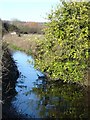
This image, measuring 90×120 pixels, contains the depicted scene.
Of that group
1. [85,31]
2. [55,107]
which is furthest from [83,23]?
[55,107]

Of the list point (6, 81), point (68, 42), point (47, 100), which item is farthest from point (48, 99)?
point (68, 42)

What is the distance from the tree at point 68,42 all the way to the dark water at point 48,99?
3.00 feet

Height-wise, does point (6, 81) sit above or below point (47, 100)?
above

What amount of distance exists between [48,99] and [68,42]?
168 inches

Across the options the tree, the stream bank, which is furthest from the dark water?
the tree

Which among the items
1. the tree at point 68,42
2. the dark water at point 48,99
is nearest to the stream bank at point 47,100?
the dark water at point 48,99

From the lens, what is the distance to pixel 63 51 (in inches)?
868

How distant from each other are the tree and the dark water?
3.00 ft

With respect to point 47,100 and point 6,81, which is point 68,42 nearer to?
point 47,100

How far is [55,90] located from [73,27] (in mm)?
4379

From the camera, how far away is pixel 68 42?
70.0 feet

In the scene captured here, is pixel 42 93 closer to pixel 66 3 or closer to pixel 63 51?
pixel 63 51

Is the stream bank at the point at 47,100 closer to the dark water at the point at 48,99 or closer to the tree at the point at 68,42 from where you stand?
the dark water at the point at 48,99

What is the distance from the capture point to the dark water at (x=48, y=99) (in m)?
16.3
